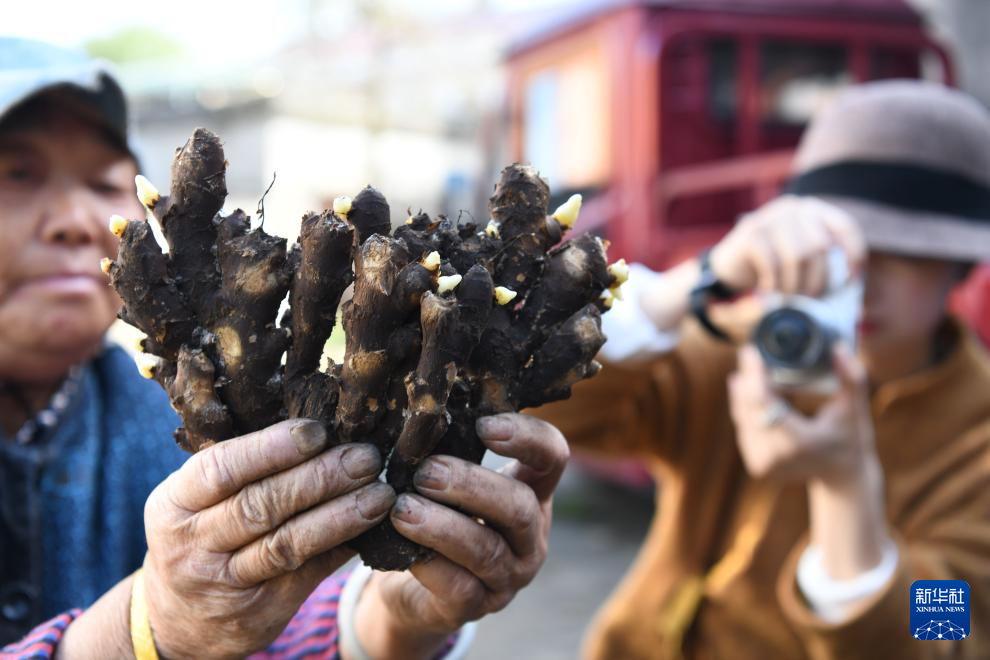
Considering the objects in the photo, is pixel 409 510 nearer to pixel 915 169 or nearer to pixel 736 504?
pixel 736 504

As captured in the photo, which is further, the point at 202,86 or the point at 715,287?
the point at 202,86

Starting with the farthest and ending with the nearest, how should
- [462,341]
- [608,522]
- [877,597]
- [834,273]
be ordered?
[608,522]
[834,273]
[877,597]
[462,341]

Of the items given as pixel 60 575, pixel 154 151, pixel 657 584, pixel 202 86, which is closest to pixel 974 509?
pixel 657 584

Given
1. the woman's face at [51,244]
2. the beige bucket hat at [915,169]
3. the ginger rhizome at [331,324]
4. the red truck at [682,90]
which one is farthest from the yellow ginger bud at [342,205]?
the red truck at [682,90]

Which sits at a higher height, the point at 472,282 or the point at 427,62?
the point at 427,62

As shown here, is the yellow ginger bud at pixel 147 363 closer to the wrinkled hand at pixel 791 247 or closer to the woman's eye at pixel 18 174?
the woman's eye at pixel 18 174

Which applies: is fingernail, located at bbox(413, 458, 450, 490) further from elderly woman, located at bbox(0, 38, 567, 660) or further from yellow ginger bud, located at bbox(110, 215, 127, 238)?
yellow ginger bud, located at bbox(110, 215, 127, 238)

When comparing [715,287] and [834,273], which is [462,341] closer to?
[834,273]

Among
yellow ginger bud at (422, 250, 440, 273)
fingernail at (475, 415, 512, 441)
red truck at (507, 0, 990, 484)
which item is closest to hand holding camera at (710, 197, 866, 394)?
fingernail at (475, 415, 512, 441)

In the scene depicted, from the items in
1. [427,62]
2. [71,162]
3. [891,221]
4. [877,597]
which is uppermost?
[427,62]
